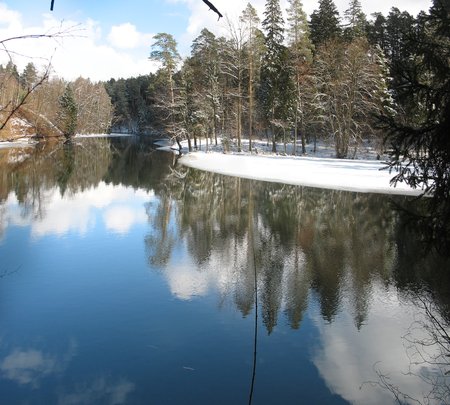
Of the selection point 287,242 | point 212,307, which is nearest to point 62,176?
point 287,242

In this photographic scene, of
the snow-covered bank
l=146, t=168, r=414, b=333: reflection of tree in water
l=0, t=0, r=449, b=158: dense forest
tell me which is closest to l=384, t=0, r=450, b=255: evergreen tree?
l=146, t=168, r=414, b=333: reflection of tree in water

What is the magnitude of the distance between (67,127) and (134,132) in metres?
45.7

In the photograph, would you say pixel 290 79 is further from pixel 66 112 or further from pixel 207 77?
pixel 66 112

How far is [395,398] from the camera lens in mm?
5824

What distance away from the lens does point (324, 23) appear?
50094mm

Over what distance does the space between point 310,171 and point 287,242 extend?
1739cm

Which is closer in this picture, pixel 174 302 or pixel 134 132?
pixel 174 302

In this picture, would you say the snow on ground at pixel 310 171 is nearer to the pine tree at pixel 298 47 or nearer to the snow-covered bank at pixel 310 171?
the snow-covered bank at pixel 310 171

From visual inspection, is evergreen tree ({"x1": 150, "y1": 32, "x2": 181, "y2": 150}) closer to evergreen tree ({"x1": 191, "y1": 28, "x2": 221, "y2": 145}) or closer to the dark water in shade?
evergreen tree ({"x1": 191, "y1": 28, "x2": 221, "y2": 145})

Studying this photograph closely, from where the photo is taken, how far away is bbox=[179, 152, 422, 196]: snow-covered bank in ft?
82.2

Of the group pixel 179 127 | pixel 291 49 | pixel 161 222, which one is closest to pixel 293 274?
pixel 161 222

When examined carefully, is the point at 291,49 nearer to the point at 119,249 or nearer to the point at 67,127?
the point at 119,249

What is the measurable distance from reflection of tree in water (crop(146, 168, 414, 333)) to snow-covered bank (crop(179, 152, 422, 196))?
2.90 metres

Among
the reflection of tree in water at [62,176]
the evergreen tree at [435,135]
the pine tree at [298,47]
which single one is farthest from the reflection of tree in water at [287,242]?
the pine tree at [298,47]
